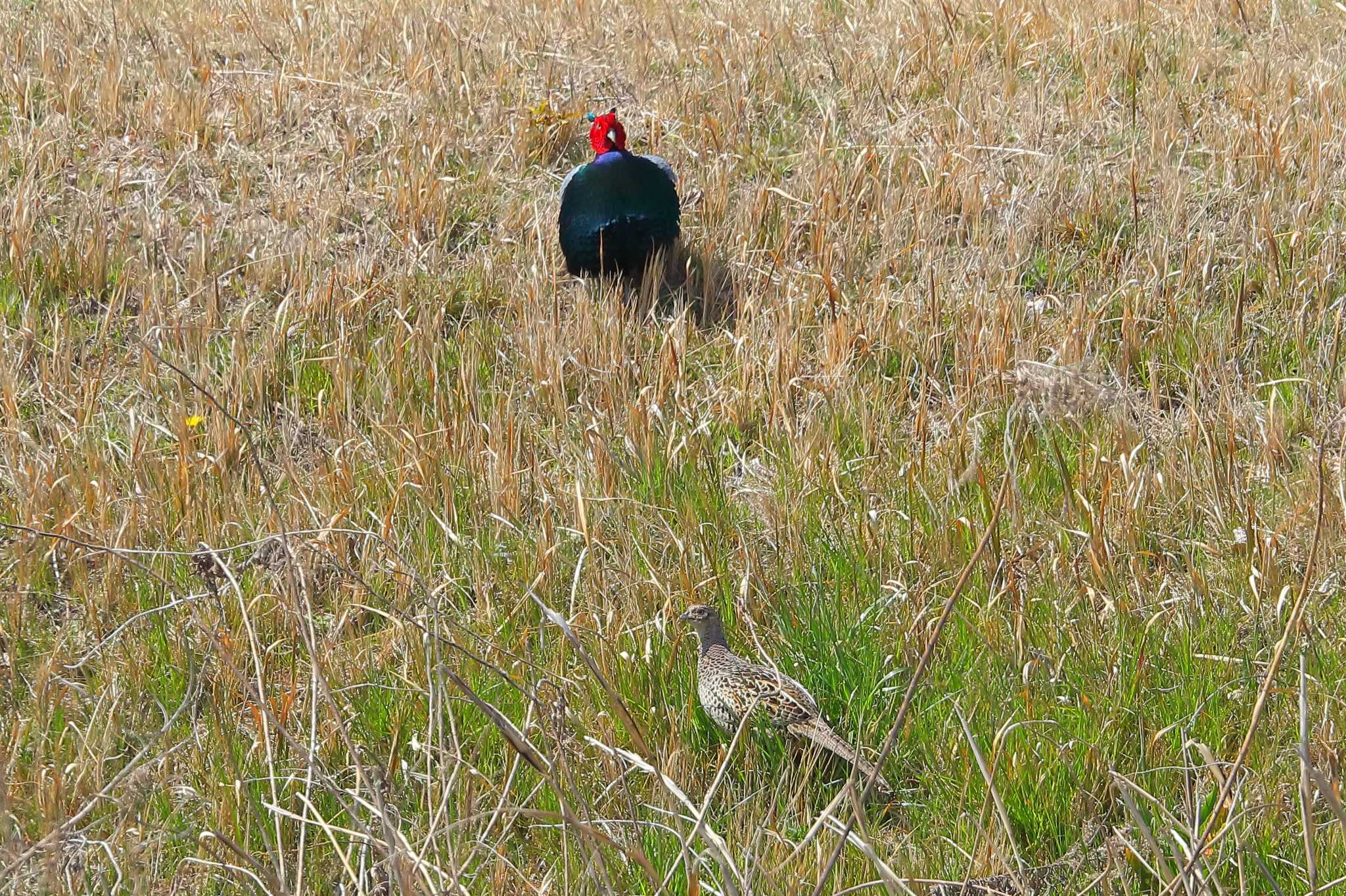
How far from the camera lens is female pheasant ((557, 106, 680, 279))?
16.2 feet

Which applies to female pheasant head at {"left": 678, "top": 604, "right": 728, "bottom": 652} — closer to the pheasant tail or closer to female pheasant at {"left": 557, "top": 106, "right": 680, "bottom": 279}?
the pheasant tail

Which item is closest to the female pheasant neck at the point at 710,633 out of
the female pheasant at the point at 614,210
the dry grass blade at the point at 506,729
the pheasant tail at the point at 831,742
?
the pheasant tail at the point at 831,742

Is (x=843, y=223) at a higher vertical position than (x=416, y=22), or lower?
lower

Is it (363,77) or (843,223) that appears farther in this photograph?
(363,77)

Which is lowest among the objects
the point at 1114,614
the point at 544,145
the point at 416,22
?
the point at 1114,614

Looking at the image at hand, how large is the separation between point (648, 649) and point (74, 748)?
1172 mm

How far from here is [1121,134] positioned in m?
6.24

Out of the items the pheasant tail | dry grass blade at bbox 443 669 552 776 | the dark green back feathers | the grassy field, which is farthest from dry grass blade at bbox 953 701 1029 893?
the dark green back feathers

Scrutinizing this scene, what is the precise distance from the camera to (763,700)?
8.80 ft

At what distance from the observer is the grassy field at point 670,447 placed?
245 centimetres

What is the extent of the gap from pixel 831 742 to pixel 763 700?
154mm

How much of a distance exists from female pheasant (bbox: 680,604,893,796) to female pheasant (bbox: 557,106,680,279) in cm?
238

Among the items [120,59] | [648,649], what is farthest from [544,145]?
[648,649]

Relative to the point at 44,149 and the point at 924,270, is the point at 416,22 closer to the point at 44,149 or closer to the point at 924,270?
the point at 44,149
